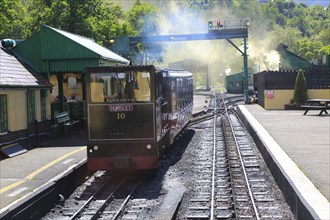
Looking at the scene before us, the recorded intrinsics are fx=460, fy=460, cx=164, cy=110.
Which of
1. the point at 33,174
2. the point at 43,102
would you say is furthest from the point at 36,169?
the point at 43,102

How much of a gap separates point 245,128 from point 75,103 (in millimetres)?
8838

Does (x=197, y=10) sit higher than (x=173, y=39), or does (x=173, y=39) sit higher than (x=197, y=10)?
(x=197, y=10)

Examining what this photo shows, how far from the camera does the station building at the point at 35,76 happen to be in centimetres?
1614

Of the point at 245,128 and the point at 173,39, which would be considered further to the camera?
the point at 173,39

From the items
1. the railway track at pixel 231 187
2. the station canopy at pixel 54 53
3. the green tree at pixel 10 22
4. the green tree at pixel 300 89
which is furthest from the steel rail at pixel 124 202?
the green tree at pixel 10 22

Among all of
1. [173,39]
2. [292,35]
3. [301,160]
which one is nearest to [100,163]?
[301,160]

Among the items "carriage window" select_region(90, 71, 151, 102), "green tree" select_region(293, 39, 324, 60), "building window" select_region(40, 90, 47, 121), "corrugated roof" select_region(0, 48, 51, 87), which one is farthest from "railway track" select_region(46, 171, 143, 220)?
"green tree" select_region(293, 39, 324, 60)

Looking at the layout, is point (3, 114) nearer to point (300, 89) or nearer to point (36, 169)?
point (36, 169)

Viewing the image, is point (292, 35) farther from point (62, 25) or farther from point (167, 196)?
point (167, 196)

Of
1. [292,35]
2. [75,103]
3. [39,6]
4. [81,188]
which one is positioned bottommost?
[81,188]

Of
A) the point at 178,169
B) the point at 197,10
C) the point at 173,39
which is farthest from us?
the point at 197,10

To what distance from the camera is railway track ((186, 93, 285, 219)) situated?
30.3 ft

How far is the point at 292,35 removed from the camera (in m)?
129

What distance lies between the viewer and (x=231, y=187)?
1123 cm
